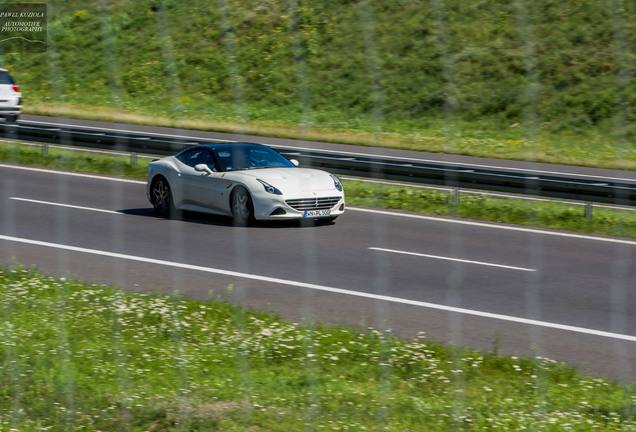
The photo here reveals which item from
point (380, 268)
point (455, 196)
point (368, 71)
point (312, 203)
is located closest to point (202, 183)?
point (312, 203)

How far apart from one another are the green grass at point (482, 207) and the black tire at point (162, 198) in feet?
11.0

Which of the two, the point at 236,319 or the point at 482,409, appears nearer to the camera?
the point at 482,409

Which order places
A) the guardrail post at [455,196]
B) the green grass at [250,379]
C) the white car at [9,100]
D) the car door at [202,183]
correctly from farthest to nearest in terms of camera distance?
the white car at [9,100], the guardrail post at [455,196], the car door at [202,183], the green grass at [250,379]

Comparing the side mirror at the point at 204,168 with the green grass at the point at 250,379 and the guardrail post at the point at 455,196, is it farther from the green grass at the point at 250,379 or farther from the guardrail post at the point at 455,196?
the green grass at the point at 250,379

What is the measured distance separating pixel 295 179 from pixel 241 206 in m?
0.87

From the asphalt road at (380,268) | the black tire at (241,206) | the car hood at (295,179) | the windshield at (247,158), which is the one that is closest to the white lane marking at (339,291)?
the asphalt road at (380,268)

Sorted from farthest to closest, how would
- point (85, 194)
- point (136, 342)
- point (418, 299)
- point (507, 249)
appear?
point (85, 194)
point (507, 249)
point (418, 299)
point (136, 342)

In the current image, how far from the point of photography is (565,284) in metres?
12.7

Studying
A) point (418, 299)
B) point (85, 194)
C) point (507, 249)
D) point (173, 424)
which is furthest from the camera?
point (85, 194)

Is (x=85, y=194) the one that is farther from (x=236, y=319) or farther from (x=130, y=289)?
(x=236, y=319)

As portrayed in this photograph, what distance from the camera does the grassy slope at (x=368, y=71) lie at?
1206 inches

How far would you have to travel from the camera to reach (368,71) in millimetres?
36188

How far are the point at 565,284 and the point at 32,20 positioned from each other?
38771mm

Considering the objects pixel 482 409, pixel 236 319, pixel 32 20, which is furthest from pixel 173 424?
pixel 32 20
